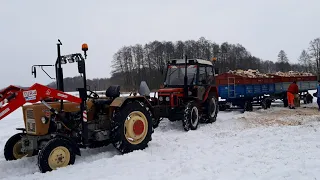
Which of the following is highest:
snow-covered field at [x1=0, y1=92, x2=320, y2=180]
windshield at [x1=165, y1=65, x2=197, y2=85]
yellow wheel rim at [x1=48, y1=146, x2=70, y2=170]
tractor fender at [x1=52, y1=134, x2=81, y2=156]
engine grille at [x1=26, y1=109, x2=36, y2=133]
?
windshield at [x1=165, y1=65, x2=197, y2=85]

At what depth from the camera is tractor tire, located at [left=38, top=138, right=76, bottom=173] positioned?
215 inches

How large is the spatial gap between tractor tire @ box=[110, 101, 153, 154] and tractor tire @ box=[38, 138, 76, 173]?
1.12m

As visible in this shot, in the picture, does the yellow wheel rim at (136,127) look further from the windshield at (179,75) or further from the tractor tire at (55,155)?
the windshield at (179,75)

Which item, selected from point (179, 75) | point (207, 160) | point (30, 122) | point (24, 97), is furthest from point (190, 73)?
point (24, 97)

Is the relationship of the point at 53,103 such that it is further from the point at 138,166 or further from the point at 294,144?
the point at 294,144

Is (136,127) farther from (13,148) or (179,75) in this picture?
(179,75)

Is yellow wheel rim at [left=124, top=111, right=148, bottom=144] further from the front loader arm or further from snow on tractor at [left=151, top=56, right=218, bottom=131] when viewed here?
snow on tractor at [left=151, top=56, right=218, bottom=131]

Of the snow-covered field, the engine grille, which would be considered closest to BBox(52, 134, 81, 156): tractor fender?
the snow-covered field

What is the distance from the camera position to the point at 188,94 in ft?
34.8

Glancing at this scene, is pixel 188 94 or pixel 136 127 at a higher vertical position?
pixel 188 94

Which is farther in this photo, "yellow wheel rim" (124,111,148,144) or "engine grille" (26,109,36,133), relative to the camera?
"yellow wheel rim" (124,111,148,144)

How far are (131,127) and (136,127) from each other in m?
0.14

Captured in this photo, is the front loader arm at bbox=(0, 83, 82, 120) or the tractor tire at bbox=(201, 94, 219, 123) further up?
the front loader arm at bbox=(0, 83, 82, 120)

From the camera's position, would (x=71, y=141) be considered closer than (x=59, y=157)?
No
